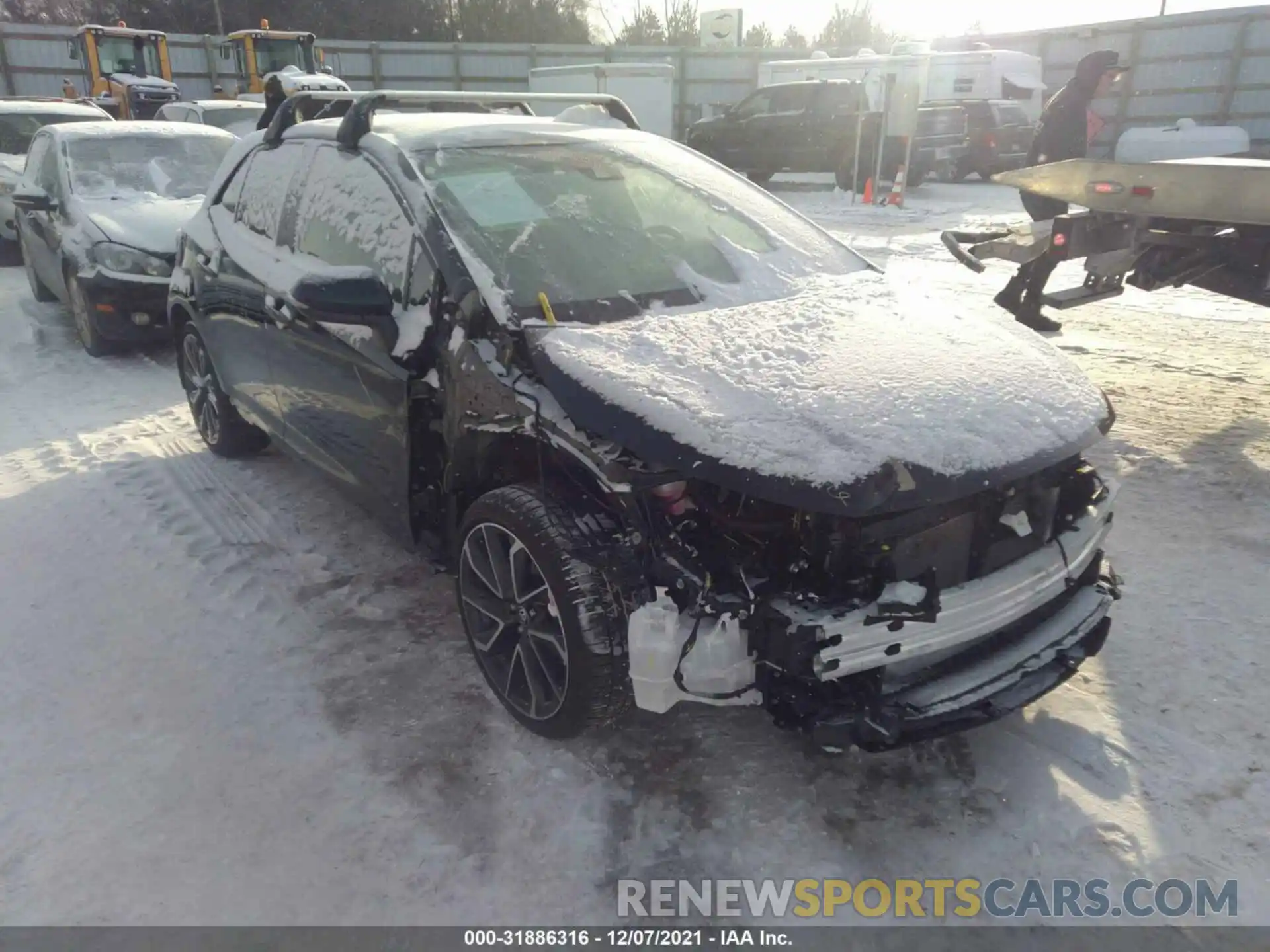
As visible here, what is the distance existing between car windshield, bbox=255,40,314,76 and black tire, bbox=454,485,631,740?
1856 cm

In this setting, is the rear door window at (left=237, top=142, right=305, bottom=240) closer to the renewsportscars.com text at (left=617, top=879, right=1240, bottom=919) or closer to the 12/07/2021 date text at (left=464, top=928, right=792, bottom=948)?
the 12/07/2021 date text at (left=464, top=928, right=792, bottom=948)

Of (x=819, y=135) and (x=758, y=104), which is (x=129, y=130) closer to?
(x=819, y=135)

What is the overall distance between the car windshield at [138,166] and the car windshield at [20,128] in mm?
4281

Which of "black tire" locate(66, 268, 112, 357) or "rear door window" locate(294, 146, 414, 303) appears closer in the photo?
"rear door window" locate(294, 146, 414, 303)

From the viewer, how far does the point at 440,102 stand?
3.62m

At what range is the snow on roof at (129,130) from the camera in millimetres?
7797

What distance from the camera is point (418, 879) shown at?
230 cm

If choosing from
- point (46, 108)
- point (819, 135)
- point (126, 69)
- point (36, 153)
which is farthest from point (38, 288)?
point (819, 135)

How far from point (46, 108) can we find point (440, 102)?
36.7ft

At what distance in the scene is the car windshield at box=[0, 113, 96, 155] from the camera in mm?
11227

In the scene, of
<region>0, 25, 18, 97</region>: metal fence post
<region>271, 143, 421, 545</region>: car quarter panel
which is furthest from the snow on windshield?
<region>0, 25, 18, 97</region>: metal fence post

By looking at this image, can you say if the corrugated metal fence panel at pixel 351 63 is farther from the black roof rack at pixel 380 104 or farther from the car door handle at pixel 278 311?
the car door handle at pixel 278 311

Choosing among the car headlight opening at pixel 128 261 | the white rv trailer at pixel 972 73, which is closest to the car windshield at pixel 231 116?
the car headlight opening at pixel 128 261

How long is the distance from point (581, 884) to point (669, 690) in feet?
1.80
